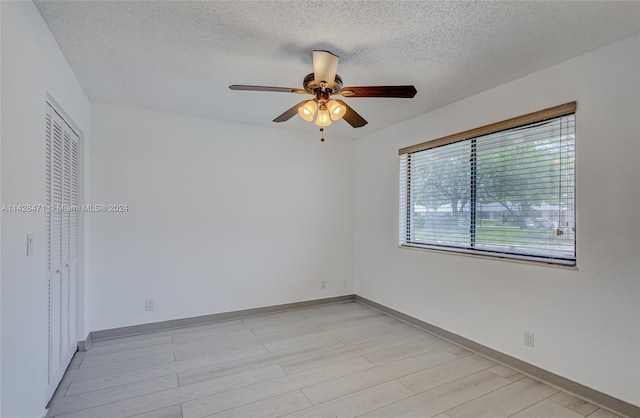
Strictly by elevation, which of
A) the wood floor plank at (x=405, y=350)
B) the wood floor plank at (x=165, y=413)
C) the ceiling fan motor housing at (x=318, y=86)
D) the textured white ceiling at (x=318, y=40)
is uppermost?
the textured white ceiling at (x=318, y=40)

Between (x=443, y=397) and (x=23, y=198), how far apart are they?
2853 mm

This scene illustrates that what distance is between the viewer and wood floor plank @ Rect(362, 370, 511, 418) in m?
2.08

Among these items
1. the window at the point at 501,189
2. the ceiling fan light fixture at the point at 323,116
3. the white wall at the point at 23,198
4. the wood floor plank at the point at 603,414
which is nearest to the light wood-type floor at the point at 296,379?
the wood floor plank at the point at 603,414

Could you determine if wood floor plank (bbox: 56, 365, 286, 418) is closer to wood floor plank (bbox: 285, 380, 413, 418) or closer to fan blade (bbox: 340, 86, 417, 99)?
wood floor plank (bbox: 285, 380, 413, 418)

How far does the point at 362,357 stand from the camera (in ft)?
9.47

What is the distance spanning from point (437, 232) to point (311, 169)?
190 cm

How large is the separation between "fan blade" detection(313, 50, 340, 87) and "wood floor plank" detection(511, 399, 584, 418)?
250 centimetres

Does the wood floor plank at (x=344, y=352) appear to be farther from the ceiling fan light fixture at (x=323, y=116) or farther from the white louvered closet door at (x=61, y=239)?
the ceiling fan light fixture at (x=323, y=116)

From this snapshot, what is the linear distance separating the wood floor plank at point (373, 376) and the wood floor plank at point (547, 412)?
747 millimetres

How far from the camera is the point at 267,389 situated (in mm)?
2357

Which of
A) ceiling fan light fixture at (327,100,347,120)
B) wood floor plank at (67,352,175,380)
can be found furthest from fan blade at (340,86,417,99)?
wood floor plank at (67,352,175,380)

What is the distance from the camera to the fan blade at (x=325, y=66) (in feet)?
6.38

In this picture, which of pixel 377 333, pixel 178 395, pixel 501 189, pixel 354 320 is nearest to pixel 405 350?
pixel 377 333

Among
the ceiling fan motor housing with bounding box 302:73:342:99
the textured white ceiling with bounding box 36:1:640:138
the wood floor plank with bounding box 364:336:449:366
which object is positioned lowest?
the wood floor plank with bounding box 364:336:449:366
